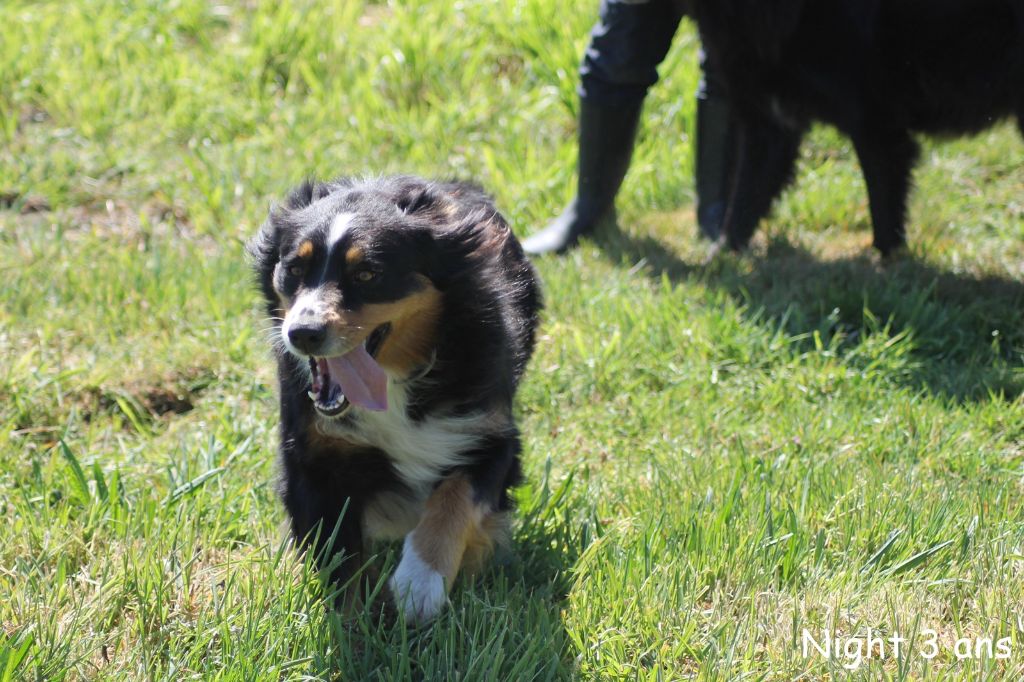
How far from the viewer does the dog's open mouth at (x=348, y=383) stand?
2627 mm

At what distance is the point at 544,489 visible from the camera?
3.12 metres

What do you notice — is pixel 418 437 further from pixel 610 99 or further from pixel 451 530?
pixel 610 99

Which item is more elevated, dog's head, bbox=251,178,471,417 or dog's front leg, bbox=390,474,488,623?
dog's head, bbox=251,178,471,417

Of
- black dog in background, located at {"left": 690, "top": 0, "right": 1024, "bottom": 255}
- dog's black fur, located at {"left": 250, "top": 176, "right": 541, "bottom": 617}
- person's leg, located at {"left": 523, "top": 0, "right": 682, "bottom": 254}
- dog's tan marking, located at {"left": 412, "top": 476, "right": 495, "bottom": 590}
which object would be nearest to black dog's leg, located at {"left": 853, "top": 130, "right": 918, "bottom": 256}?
black dog in background, located at {"left": 690, "top": 0, "right": 1024, "bottom": 255}

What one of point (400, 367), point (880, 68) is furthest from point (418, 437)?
point (880, 68)

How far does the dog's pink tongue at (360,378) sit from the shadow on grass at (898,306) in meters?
1.95

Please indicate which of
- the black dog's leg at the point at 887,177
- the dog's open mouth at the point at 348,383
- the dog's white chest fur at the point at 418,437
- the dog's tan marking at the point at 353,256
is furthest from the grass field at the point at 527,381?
the dog's tan marking at the point at 353,256

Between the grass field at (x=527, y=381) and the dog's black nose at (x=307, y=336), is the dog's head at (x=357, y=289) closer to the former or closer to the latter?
the dog's black nose at (x=307, y=336)

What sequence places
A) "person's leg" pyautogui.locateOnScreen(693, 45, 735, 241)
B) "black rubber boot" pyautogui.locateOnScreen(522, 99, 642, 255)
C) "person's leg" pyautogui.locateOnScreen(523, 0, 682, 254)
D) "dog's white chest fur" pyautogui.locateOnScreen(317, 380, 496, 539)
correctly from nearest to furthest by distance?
"dog's white chest fur" pyautogui.locateOnScreen(317, 380, 496, 539) → "person's leg" pyautogui.locateOnScreen(523, 0, 682, 254) → "black rubber boot" pyautogui.locateOnScreen(522, 99, 642, 255) → "person's leg" pyautogui.locateOnScreen(693, 45, 735, 241)

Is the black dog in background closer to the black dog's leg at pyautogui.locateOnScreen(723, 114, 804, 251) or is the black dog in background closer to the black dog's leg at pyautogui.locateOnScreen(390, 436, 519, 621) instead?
the black dog's leg at pyautogui.locateOnScreen(723, 114, 804, 251)

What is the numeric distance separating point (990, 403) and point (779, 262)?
1.35m

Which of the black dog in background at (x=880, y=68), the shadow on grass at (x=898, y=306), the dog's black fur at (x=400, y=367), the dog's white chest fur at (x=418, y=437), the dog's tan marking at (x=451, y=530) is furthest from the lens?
the black dog in background at (x=880, y=68)

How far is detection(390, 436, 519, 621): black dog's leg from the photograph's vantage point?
8.32 ft

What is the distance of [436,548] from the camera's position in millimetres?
2596
